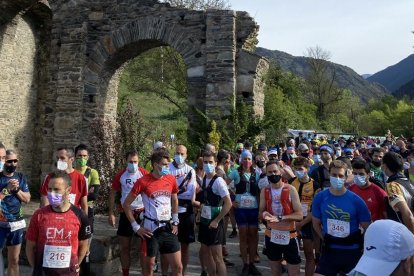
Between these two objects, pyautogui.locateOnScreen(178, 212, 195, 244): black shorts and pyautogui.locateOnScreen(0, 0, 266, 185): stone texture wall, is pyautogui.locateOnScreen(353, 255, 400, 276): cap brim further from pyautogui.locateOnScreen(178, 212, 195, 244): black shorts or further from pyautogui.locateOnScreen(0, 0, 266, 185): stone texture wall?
pyautogui.locateOnScreen(0, 0, 266, 185): stone texture wall

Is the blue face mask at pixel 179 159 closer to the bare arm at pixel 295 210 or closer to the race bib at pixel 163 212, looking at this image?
the race bib at pixel 163 212

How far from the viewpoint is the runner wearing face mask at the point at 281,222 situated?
4535mm

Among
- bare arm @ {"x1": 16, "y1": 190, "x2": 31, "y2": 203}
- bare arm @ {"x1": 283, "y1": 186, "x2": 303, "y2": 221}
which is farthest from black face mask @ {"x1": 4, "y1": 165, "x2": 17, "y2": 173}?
bare arm @ {"x1": 283, "y1": 186, "x2": 303, "y2": 221}

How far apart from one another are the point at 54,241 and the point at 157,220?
138cm

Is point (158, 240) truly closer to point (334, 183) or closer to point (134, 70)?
point (334, 183)

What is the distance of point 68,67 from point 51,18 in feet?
7.89

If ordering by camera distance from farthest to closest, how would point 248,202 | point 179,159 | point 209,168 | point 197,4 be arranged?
1. point 197,4
2. point 248,202
3. point 179,159
4. point 209,168

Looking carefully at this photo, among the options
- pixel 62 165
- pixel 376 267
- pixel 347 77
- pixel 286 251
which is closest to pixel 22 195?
pixel 62 165

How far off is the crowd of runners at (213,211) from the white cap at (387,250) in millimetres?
17

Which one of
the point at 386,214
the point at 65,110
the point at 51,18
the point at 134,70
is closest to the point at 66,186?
the point at 386,214

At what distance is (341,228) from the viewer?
3973 millimetres

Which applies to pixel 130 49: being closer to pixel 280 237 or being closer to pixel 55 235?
pixel 280 237

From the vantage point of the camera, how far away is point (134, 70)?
23.8 meters

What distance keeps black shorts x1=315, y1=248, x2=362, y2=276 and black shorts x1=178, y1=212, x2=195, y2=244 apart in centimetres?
199
